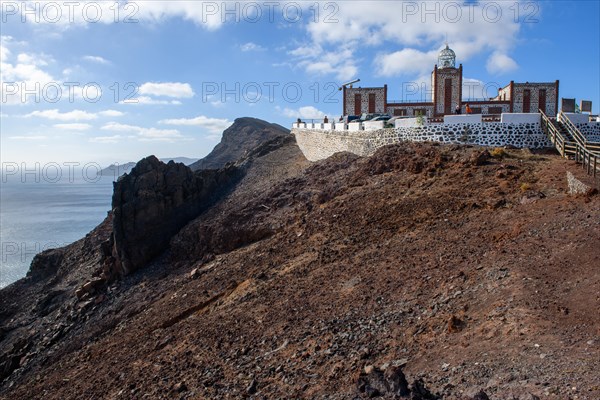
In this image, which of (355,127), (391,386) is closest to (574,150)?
(355,127)

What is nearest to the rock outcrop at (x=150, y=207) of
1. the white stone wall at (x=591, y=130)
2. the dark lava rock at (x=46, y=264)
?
→ the dark lava rock at (x=46, y=264)

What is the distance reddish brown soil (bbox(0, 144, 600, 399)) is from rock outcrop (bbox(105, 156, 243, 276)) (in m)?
1.72

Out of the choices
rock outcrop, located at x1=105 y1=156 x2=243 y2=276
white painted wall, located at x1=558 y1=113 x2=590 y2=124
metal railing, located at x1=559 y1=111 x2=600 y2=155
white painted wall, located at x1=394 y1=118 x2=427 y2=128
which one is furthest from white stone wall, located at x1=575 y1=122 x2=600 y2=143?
rock outcrop, located at x1=105 y1=156 x2=243 y2=276

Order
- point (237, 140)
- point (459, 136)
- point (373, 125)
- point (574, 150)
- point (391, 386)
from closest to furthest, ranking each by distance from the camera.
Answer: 1. point (391, 386)
2. point (574, 150)
3. point (459, 136)
4. point (373, 125)
5. point (237, 140)

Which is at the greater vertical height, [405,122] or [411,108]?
[411,108]

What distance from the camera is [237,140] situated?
60.2 meters

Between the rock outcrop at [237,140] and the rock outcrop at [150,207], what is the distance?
28.3 m

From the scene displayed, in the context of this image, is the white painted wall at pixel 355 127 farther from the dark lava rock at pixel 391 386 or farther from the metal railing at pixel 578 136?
the dark lava rock at pixel 391 386

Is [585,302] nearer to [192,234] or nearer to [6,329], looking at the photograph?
[192,234]

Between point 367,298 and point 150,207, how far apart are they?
49.9 ft

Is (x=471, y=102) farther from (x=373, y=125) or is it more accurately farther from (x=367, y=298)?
(x=367, y=298)

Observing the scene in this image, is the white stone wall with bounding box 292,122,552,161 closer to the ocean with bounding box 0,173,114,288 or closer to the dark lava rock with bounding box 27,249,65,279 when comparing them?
the dark lava rock with bounding box 27,249,65,279

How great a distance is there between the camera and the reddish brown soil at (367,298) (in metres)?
7.20

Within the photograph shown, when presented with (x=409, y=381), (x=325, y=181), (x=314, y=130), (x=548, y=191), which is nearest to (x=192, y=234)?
(x=325, y=181)
